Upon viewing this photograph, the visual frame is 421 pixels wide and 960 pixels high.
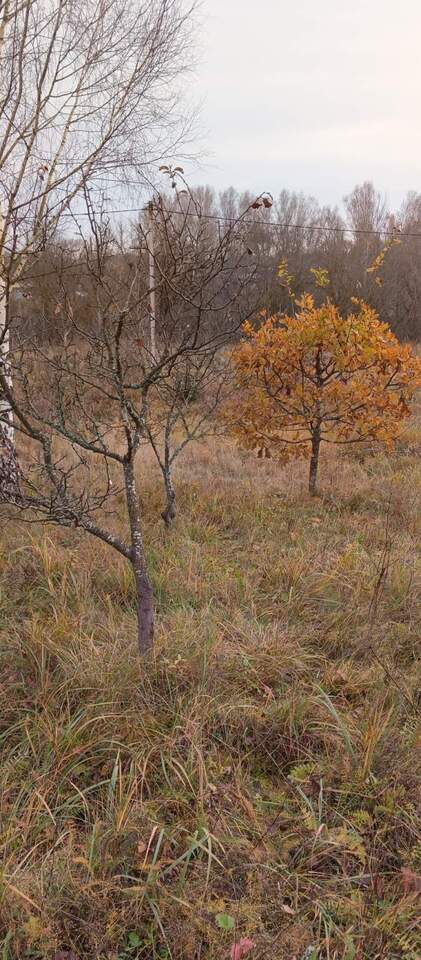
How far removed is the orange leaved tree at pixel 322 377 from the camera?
4.83m

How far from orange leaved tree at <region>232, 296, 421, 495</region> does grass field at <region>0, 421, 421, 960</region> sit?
1.92 m

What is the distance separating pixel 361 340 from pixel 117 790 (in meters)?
4.11

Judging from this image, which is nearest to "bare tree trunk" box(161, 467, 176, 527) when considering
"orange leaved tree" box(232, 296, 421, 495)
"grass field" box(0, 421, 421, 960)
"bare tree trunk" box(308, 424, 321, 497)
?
"grass field" box(0, 421, 421, 960)

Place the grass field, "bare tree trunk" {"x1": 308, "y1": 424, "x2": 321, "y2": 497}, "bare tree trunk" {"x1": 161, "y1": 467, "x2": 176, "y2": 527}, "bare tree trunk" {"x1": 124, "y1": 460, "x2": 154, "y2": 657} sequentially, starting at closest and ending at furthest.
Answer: the grass field < "bare tree trunk" {"x1": 124, "y1": 460, "x2": 154, "y2": 657} < "bare tree trunk" {"x1": 161, "y1": 467, "x2": 176, "y2": 527} < "bare tree trunk" {"x1": 308, "y1": 424, "x2": 321, "y2": 497}

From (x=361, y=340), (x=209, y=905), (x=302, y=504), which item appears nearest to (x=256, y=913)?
(x=209, y=905)

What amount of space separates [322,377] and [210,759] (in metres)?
4.12

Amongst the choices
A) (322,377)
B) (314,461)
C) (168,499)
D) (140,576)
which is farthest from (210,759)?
(322,377)

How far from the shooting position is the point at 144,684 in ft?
7.62

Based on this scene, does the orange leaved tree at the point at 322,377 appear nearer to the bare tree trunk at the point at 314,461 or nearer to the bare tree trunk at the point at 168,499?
the bare tree trunk at the point at 314,461

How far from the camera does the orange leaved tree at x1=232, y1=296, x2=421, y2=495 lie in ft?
15.8

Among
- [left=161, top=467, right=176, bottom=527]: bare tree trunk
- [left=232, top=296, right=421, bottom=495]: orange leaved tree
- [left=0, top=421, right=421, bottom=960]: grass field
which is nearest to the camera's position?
[left=0, top=421, right=421, bottom=960]: grass field

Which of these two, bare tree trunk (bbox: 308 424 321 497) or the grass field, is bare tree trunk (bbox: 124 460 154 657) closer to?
the grass field

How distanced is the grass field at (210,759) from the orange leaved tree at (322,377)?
1918mm

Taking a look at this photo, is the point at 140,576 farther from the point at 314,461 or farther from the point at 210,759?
the point at 314,461
